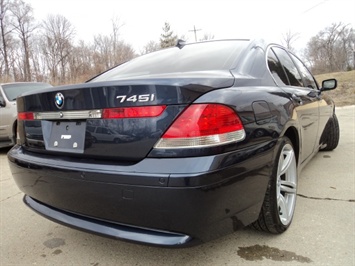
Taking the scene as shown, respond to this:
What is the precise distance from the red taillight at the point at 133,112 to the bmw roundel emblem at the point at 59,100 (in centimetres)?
37

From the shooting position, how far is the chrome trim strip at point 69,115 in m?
1.72

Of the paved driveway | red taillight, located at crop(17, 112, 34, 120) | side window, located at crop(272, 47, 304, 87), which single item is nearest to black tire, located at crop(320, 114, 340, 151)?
side window, located at crop(272, 47, 304, 87)

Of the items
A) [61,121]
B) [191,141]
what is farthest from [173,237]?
[61,121]

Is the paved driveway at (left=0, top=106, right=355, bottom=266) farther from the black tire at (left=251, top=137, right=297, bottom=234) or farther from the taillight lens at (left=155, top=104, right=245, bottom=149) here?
the taillight lens at (left=155, top=104, right=245, bottom=149)

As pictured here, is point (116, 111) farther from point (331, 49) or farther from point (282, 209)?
point (331, 49)

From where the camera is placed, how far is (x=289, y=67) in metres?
3.06

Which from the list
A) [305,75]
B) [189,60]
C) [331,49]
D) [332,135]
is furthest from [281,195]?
[331,49]

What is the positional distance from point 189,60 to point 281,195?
1.24 m

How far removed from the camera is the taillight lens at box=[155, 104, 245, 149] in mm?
1533

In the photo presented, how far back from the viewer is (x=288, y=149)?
7.69 feet

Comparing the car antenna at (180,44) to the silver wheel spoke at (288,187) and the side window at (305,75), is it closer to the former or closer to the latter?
the side window at (305,75)

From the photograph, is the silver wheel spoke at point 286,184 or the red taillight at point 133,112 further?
the silver wheel spoke at point 286,184

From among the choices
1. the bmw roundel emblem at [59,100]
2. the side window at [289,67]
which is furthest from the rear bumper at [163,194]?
the side window at [289,67]

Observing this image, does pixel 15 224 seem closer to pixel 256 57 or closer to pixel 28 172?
pixel 28 172
